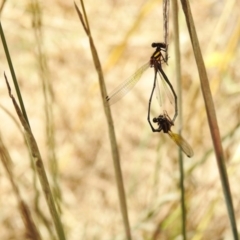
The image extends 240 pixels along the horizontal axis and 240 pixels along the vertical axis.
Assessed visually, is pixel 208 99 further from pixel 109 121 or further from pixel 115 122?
pixel 115 122

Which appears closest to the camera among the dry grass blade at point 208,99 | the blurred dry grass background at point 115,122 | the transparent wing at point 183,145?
the dry grass blade at point 208,99

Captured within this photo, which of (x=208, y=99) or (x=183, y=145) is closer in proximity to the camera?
(x=208, y=99)

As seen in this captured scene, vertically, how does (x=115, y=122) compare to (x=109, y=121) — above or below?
above

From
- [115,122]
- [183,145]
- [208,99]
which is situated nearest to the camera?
[208,99]

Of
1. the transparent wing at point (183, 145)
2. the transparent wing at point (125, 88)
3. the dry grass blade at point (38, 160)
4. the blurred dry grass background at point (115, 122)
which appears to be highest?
the blurred dry grass background at point (115, 122)

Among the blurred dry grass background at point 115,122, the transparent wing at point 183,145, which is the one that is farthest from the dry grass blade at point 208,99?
the blurred dry grass background at point 115,122

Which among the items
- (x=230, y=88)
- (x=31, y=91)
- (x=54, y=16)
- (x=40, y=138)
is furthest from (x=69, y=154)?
(x=54, y=16)

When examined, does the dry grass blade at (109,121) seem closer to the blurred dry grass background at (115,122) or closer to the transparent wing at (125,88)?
the transparent wing at (125,88)

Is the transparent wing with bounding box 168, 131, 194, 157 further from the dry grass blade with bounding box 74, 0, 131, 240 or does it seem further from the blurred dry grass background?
the blurred dry grass background

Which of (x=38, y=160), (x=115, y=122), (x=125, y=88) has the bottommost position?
(x=38, y=160)

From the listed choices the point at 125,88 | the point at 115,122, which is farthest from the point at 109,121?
the point at 115,122
